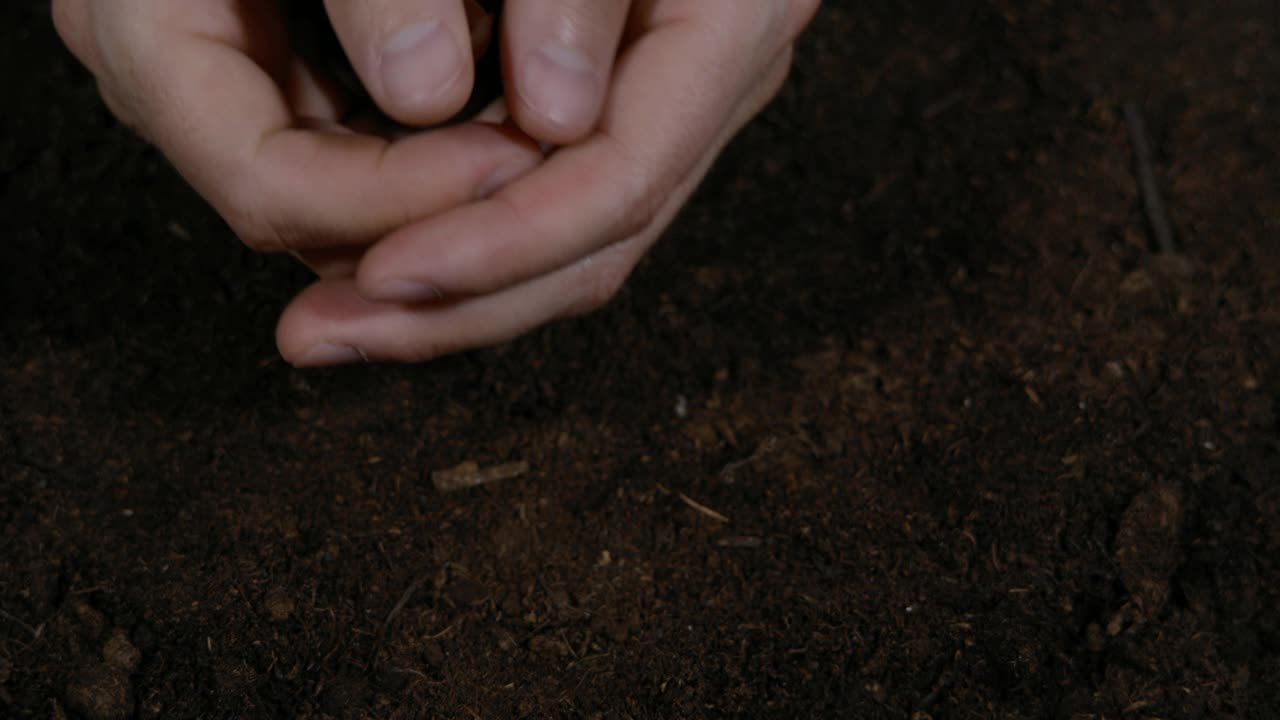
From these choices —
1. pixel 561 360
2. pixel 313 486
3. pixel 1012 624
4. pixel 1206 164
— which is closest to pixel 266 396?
pixel 313 486

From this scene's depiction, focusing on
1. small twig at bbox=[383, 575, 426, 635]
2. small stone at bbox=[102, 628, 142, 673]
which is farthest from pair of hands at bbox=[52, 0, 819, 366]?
small stone at bbox=[102, 628, 142, 673]

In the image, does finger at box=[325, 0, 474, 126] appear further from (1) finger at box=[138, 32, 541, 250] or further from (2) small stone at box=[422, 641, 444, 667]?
(2) small stone at box=[422, 641, 444, 667]

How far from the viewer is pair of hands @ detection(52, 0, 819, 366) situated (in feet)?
3.36

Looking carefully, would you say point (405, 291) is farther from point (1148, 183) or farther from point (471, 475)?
point (1148, 183)

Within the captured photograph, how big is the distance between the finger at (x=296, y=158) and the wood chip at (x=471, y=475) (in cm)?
33

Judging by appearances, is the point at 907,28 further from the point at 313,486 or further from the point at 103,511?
the point at 103,511

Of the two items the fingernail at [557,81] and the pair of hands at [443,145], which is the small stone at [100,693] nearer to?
the pair of hands at [443,145]

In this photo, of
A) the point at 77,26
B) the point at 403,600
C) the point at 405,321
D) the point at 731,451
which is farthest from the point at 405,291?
the point at 77,26

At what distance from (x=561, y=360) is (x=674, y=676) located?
48 centimetres

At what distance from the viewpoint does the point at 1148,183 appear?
156 cm

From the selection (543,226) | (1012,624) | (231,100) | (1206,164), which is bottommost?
(1012,624)

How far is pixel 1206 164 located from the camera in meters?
1.58

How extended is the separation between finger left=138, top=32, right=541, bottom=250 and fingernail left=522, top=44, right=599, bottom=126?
10 cm

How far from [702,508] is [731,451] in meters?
0.10
